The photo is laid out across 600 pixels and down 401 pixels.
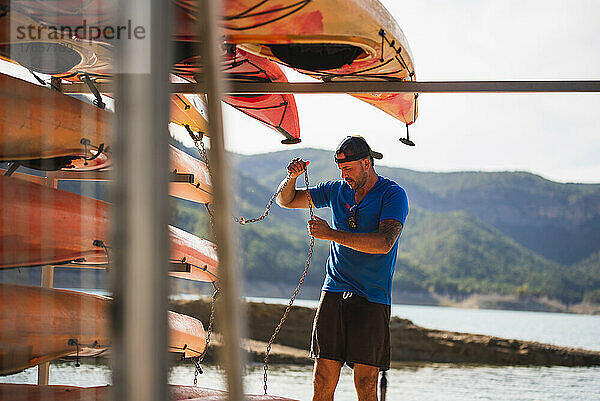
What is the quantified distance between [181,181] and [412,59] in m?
1.30

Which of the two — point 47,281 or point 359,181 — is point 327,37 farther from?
point 359,181

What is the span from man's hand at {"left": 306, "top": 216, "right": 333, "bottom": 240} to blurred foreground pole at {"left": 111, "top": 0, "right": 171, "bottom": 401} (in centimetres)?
155

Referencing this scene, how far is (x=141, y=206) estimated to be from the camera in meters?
0.53

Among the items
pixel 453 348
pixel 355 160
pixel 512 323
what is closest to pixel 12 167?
pixel 355 160

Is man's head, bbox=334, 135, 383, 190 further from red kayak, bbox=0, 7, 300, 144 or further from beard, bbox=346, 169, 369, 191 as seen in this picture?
red kayak, bbox=0, 7, 300, 144

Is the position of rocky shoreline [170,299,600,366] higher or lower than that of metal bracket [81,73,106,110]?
lower

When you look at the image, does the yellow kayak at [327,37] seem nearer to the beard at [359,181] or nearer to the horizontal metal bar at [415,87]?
the horizontal metal bar at [415,87]

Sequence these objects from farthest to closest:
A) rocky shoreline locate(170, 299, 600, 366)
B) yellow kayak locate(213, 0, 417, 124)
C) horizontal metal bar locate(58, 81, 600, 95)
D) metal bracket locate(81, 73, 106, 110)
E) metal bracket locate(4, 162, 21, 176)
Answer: rocky shoreline locate(170, 299, 600, 366)
horizontal metal bar locate(58, 81, 600, 95)
yellow kayak locate(213, 0, 417, 124)
metal bracket locate(4, 162, 21, 176)
metal bracket locate(81, 73, 106, 110)

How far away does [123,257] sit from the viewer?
0.53 metres

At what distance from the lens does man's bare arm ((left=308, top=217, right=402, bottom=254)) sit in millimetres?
2098

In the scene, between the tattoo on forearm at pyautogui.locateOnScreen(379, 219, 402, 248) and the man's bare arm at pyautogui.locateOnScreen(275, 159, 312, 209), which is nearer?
the tattoo on forearm at pyautogui.locateOnScreen(379, 219, 402, 248)

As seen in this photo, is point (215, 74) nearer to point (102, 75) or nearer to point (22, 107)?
point (102, 75)

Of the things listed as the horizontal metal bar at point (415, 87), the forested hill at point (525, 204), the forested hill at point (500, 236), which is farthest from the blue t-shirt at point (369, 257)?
the forested hill at point (525, 204)

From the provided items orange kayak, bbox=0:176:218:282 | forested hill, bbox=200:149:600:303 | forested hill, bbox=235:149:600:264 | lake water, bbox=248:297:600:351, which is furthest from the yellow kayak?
forested hill, bbox=235:149:600:264
